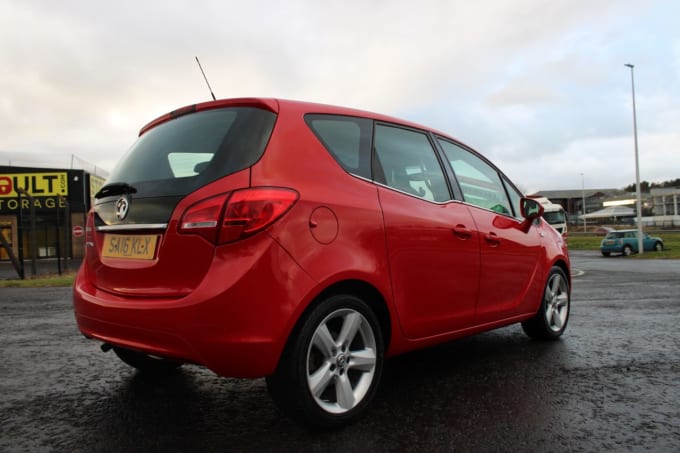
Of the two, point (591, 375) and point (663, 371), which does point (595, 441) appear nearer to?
point (591, 375)

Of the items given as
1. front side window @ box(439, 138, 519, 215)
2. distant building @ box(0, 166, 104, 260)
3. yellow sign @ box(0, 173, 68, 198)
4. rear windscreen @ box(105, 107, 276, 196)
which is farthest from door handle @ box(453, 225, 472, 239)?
yellow sign @ box(0, 173, 68, 198)

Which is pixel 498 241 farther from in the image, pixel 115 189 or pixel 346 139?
pixel 115 189

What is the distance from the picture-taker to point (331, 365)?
254 cm

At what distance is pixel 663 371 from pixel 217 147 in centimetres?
333

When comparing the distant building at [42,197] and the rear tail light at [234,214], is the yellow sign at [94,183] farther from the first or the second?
the rear tail light at [234,214]

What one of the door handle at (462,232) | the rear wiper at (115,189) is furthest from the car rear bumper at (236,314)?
the door handle at (462,232)

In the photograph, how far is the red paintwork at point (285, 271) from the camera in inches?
89.0

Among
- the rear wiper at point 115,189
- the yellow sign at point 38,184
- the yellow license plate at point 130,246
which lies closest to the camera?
the yellow license plate at point 130,246

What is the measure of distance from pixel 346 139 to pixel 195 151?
83cm

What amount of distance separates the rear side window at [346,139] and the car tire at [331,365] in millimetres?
745

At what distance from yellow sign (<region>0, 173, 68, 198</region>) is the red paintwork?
29.2 m

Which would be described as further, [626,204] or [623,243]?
[626,204]

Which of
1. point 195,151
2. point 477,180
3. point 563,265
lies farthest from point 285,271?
point 563,265

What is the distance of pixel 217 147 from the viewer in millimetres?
2553
